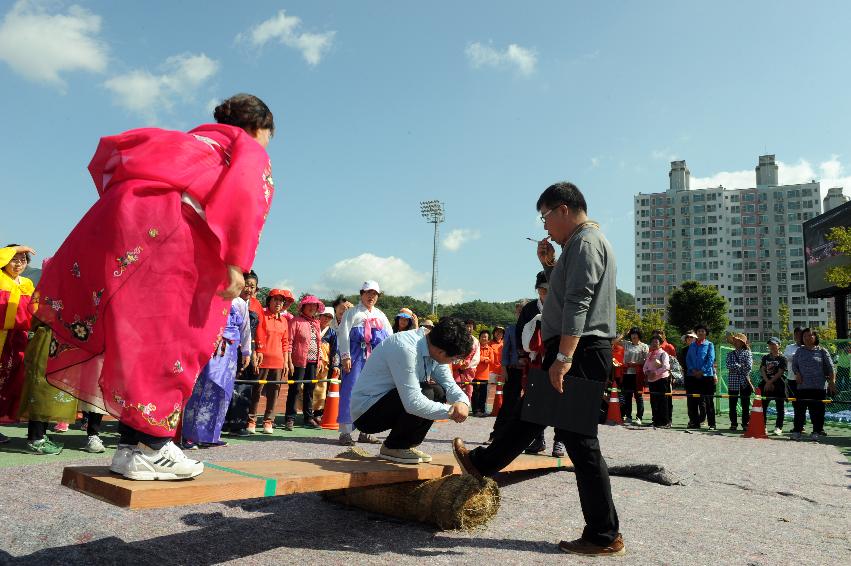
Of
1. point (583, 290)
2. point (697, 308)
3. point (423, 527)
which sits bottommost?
point (423, 527)

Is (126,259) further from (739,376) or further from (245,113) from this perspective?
(739,376)

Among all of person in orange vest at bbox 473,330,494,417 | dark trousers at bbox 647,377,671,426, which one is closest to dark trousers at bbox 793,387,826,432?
dark trousers at bbox 647,377,671,426

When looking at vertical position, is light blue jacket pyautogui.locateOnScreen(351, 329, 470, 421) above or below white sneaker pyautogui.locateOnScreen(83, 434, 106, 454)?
above

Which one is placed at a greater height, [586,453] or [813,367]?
[813,367]

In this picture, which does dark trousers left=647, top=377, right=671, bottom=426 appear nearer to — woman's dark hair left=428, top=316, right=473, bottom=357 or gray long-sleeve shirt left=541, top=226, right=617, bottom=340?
woman's dark hair left=428, top=316, right=473, bottom=357

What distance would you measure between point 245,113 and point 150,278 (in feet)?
3.27

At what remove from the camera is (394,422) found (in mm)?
4391

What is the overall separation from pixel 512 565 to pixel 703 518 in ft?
6.11

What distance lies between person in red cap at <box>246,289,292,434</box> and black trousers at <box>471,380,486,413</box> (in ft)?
17.7

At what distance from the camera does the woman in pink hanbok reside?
8.12 feet

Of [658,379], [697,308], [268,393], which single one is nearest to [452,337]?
[268,393]

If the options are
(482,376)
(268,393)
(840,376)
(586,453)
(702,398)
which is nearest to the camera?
(586,453)

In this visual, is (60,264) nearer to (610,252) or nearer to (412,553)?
(412,553)

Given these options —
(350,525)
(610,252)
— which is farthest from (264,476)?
(610,252)
